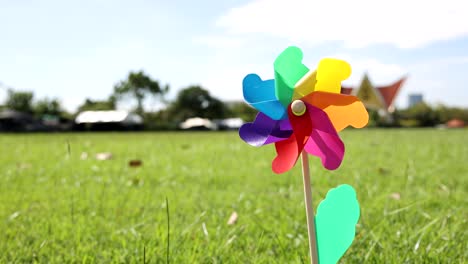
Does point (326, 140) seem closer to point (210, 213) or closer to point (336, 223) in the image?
point (336, 223)

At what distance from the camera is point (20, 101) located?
38.8 metres

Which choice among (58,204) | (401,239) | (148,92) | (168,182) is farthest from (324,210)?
(148,92)

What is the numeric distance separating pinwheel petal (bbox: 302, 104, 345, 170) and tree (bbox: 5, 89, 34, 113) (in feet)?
136

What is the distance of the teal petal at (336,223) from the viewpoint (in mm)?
880

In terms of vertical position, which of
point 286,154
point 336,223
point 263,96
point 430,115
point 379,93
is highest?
point 379,93

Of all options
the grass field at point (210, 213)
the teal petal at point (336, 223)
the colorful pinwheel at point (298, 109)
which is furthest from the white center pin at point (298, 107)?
the grass field at point (210, 213)

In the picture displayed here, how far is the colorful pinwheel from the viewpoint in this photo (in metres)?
0.87

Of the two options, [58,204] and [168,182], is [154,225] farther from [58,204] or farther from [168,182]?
[168,182]

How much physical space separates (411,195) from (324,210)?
4.93 feet

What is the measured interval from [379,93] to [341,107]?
33.4 metres

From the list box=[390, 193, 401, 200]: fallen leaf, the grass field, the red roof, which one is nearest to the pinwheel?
the grass field

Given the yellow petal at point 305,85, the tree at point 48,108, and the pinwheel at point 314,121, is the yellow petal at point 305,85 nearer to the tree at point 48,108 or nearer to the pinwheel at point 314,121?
the pinwheel at point 314,121

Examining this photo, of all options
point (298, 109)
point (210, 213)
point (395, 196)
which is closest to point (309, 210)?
point (298, 109)

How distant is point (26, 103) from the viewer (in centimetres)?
3922
